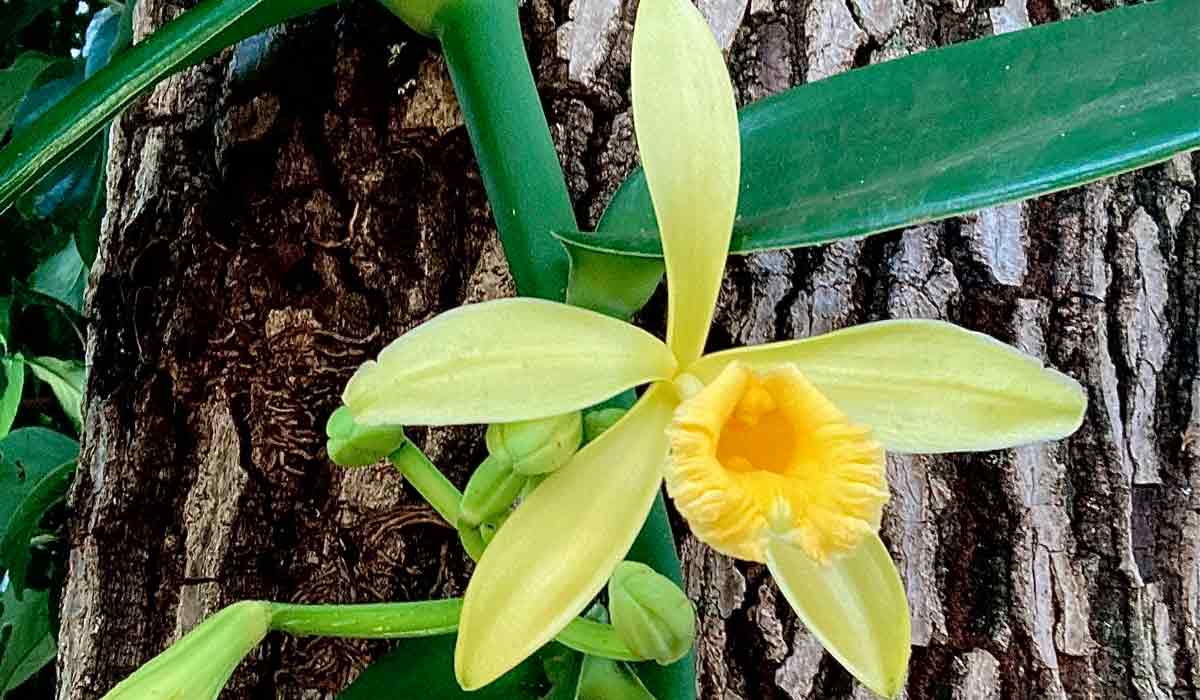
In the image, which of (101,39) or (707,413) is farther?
(101,39)

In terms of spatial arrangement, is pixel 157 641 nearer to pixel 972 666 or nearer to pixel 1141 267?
pixel 972 666

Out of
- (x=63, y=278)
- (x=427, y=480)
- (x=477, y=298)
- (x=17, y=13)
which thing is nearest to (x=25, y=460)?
(x=63, y=278)

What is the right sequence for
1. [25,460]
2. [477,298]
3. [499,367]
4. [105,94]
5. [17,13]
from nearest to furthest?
[499,367]
[105,94]
[477,298]
[25,460]
[17,13]

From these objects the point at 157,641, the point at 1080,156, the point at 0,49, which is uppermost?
the point at 0,49

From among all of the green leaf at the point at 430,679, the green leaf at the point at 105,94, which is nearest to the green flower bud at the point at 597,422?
the green leaf at the point at 430,679

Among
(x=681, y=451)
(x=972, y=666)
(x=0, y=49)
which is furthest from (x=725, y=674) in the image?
(x=0, y=49)

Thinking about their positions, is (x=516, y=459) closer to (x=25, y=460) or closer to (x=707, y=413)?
(x=707, y=413)
